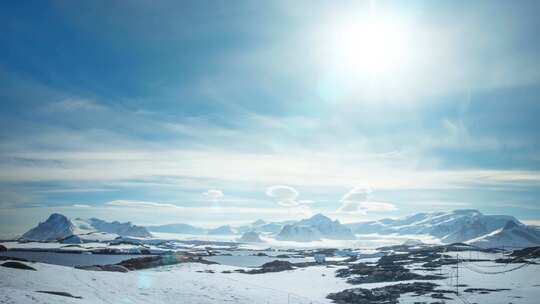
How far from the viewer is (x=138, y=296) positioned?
133 ft

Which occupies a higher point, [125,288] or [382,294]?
[125,288]

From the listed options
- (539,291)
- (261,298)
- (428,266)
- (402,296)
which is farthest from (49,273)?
(428,266)

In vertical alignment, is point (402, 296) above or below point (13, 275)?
below

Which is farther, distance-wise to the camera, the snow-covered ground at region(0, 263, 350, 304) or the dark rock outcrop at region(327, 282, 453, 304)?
the dark rock outcrop at region(327, 282, 453, 304)

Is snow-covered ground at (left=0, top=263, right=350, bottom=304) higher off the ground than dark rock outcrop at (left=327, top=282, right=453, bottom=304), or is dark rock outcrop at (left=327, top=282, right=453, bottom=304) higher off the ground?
snow-covered ground at (left=0, top=263, right=350, bottom=304)

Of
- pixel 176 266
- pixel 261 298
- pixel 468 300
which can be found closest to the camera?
pixel 261 298

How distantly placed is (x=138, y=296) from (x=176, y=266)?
154 ft

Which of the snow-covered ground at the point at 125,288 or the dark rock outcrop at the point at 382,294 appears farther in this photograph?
the dark rock outcrop at the point at 382,294

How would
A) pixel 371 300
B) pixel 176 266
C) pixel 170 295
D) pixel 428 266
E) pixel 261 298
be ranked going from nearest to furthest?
pixel 170 295
pixel 261 298
pixel 371 300
pixel 176 266
pixel 428 266

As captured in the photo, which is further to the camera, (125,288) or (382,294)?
(382,294)

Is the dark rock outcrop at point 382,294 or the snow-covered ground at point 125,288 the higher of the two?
the snow-covered ground at point 125,288

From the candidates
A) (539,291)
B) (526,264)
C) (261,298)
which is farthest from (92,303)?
(526,264)

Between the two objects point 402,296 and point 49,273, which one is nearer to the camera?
point 49,273

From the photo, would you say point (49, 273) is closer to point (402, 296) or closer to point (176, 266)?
point (176, 266)
